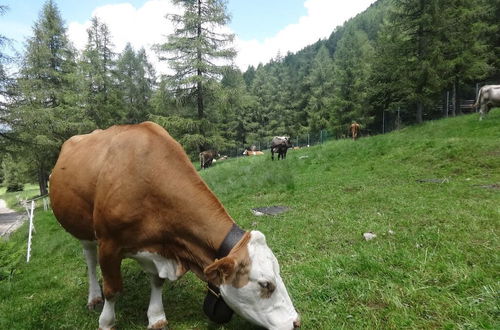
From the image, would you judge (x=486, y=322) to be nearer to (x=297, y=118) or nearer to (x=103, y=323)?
(x=103, y=323)

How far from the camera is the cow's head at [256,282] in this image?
298 centimetres

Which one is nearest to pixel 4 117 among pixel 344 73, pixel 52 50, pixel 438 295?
pixel 52 50

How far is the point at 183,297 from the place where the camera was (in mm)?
4551

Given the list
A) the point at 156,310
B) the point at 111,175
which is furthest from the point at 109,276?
the point at 111,175

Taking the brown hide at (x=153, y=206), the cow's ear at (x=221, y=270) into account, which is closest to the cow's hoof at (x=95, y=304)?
the brown hide at (x=153, y=206)

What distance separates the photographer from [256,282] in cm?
300

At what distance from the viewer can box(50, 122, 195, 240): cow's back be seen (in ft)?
11.4

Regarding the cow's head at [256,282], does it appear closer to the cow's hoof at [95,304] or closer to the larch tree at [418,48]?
the cow's hoof at [95,304]

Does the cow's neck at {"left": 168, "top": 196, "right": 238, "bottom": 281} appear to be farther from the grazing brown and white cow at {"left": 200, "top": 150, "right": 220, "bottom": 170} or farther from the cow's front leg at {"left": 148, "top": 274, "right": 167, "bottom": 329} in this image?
the grazing brown and white cow at {"left": 200, "top": 150, "right": 220, "bottom": 170}

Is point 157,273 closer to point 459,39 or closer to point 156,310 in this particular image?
point 156,310

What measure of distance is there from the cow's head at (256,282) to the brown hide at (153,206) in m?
0.32

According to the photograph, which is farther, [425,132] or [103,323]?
[425,132]

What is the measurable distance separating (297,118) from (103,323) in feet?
197

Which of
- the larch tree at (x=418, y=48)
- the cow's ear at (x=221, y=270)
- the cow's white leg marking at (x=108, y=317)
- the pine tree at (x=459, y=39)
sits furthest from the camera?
the pine tree at (x=459, y=39)
